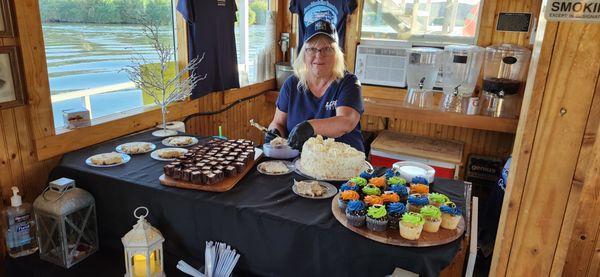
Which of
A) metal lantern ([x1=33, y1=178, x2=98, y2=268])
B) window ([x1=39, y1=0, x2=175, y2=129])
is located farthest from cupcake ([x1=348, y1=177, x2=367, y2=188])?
window ([x1=39, y1=0, x2=175, y2=129])

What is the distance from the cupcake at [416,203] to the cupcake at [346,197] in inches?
6.4

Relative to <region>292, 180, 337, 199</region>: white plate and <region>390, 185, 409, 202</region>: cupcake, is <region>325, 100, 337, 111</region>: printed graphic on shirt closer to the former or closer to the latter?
<region>292, 180, 337, 199</region>: white plate

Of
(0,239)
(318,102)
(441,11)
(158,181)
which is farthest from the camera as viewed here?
(441,11)

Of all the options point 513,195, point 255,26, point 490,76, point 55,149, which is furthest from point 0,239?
point 490,76

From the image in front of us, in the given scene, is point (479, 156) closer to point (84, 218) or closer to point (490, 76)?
point (490, 76)

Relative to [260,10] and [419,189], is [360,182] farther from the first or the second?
[260,10]

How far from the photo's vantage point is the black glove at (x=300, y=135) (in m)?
1.73

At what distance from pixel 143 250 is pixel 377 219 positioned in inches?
30.7

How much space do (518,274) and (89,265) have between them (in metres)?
1.49

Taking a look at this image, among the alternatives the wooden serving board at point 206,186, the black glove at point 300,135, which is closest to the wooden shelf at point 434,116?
the black glove at point 300,135

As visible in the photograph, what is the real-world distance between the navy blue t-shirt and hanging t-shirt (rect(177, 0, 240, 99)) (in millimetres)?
781

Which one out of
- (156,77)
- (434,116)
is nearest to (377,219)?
(156,77)

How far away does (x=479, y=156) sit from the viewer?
3.42 meters

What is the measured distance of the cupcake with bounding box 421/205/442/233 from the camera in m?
1.12
